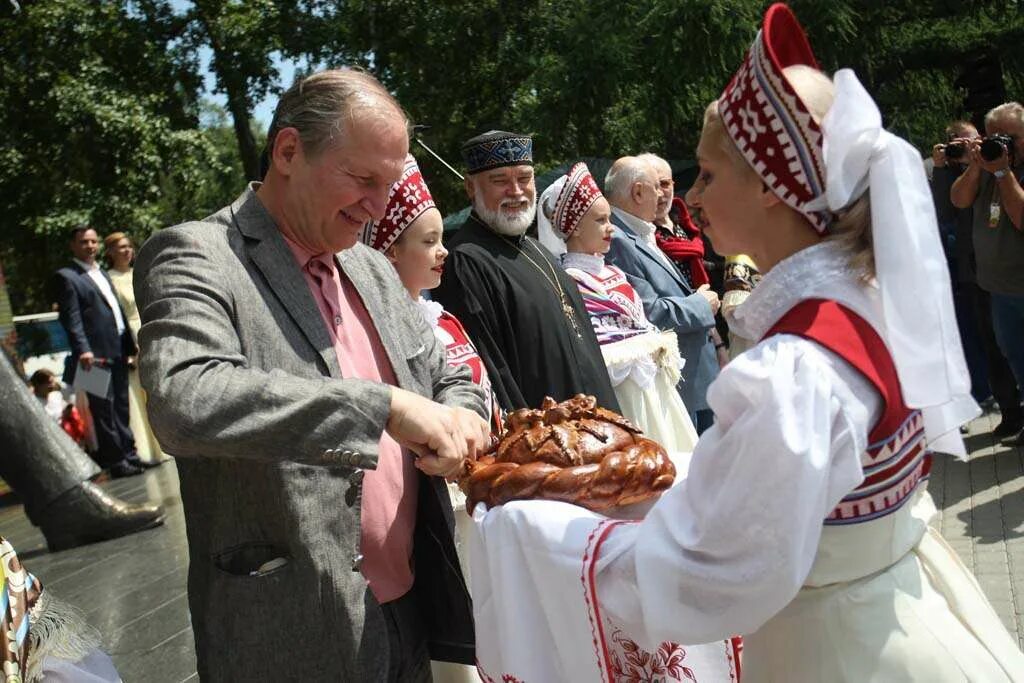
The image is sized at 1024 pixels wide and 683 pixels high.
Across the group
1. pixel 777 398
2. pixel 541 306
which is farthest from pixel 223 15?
pixel 777 398

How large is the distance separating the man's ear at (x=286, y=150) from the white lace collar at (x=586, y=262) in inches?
122

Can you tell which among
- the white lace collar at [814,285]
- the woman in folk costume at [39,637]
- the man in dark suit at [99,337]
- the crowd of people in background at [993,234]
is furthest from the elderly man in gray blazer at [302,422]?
the man in dark suit at [99,337]

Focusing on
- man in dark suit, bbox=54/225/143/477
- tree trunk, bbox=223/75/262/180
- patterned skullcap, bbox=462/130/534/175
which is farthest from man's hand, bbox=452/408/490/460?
tree trunk, bbox=223/75/262/180

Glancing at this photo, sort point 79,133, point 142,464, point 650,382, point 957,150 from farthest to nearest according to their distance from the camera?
point 79,133
point 142,464
point 957,150
point 650,382

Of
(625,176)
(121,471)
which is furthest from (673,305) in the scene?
(121,471)

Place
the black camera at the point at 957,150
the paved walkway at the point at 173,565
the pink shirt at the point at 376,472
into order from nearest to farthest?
the pink shirt at the point at 376,472 → the paved walkway at the point at 173,565 → the black camera at the point at 957,150

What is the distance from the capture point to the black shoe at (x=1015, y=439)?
6.53m

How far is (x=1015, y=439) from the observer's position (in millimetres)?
6613

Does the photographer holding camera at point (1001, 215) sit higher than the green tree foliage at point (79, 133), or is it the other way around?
the green tree foliage at point (79, 133)

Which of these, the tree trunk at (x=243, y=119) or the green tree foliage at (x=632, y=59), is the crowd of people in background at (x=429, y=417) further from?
the tree trunk at (x=243, y=119)

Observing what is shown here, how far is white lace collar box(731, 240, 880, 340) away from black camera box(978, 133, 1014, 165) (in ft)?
15.5

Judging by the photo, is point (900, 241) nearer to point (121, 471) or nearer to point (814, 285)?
point (814, 285)

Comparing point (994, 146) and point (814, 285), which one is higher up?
point (814, 285)

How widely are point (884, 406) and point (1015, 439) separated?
5.63 m
